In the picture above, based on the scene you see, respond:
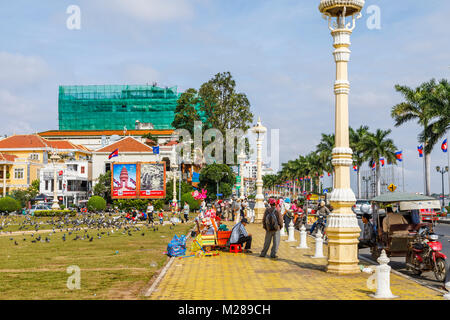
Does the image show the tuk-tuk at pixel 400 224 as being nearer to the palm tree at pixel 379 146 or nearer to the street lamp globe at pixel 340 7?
the street lamp globe at pixel 340 7

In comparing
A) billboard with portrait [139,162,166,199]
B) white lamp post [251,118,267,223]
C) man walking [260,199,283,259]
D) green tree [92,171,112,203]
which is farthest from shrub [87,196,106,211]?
man walking [260,199,283,259]

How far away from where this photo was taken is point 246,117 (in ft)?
166

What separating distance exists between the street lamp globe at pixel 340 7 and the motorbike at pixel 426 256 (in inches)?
215

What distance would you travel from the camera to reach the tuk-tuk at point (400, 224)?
39.1ft

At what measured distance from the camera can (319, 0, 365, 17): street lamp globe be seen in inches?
439

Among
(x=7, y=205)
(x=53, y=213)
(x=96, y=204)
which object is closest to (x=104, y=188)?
(x=96, y=204)

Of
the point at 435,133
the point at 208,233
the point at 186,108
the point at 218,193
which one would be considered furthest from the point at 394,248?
the point at 218,193

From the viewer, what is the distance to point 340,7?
37.0 feet

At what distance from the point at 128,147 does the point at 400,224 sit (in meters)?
67.8

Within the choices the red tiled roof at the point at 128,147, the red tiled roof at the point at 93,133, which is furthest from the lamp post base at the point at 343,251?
the red tiled roof at the point at 93,133
